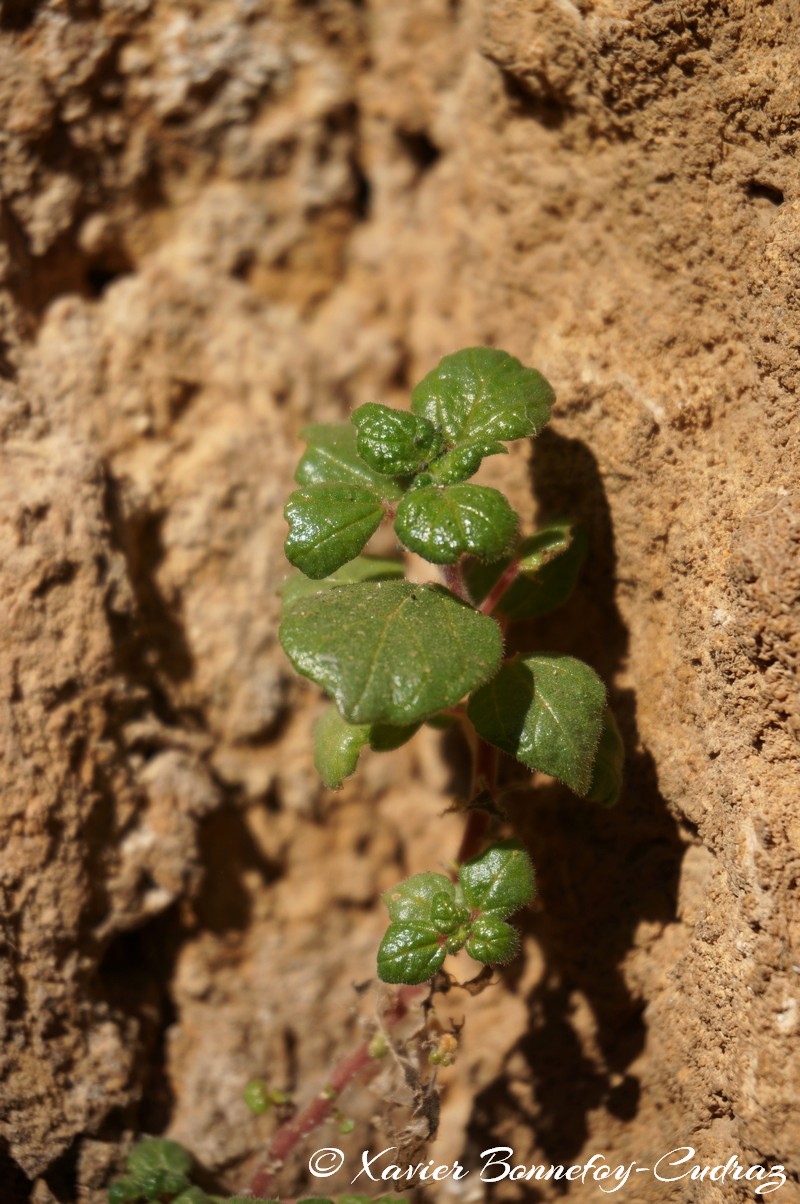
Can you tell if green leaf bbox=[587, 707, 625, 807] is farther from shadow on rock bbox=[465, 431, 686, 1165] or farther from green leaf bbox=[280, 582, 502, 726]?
green leaf bbox=[280, 582, 502, 726]

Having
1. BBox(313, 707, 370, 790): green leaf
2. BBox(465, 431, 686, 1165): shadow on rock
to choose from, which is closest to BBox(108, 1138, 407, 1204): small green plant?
BBox(465, 431, 686, 1165): shadow on rock

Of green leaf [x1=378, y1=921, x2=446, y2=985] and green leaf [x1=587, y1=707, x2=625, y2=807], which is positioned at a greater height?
green leaf [x1=587, y1=707, x2=625, y2=807]

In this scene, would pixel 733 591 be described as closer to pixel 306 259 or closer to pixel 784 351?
pixel 784 351

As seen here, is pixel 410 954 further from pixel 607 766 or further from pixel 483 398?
pixel 483 398

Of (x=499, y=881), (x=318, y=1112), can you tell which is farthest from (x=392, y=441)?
(x=318, y=1112)

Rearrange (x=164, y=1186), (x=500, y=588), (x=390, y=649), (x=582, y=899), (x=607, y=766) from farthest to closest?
(x=582, y=899)
(x=500, y=588)
(x=164, y=1186)
(x=607, y=766)
(x=390, y=649)

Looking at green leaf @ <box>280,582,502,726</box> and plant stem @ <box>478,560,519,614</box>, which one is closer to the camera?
green leaf @ <box>280,582,502,726</box>
